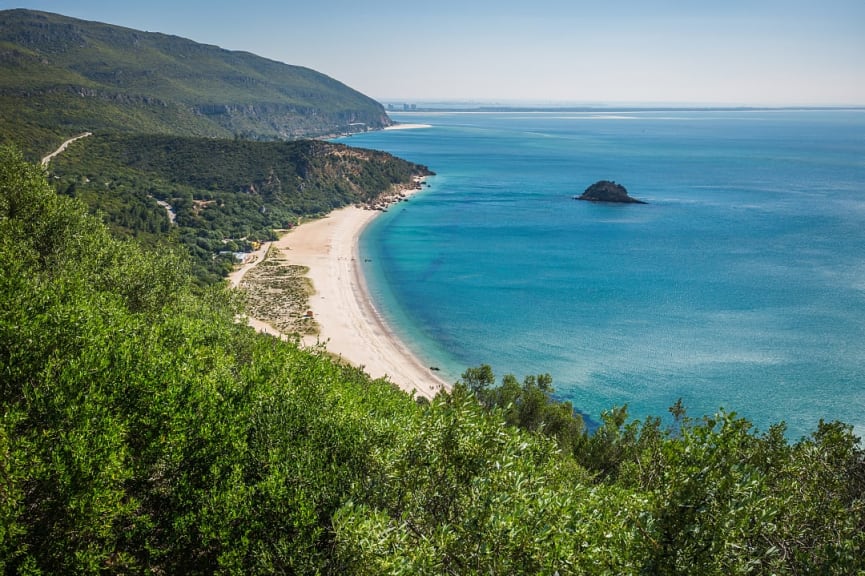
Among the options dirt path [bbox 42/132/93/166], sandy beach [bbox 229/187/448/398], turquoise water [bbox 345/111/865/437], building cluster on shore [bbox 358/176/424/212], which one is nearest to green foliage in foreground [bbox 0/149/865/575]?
sandy beach [bbox 229/187/448/398]

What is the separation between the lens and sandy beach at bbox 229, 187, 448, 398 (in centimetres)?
6112

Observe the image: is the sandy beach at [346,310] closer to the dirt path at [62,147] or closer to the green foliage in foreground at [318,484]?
the green foliage in foreground at [318,484]

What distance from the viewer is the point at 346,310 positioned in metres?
78.4

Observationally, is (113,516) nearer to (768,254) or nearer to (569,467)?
(569,467)

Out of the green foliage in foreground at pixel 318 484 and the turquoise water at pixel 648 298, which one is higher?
the green foliage in foreground at pixel 318 484

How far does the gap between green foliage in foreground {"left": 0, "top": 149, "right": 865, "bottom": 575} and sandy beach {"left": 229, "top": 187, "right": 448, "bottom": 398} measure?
16.1 m

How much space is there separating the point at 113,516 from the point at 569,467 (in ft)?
63.6

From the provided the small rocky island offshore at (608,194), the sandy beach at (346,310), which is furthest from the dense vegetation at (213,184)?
the small rocky island offshore at (608,194)

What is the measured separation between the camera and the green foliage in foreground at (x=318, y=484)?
1134 centimetres

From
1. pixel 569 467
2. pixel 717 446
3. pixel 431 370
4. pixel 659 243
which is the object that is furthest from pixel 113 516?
pixel 659 243

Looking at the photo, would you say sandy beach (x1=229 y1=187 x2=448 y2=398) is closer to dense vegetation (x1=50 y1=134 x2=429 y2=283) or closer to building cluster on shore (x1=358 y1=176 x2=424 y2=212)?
dense vegetation (x1=50 y1=134 x2=429 y2=283)

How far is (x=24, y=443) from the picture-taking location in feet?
47.1

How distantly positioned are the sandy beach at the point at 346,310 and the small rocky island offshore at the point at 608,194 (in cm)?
8130

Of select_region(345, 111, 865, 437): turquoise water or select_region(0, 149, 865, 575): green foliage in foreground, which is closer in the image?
select_region(0, 149, 865, 575): green foliage in foreground
